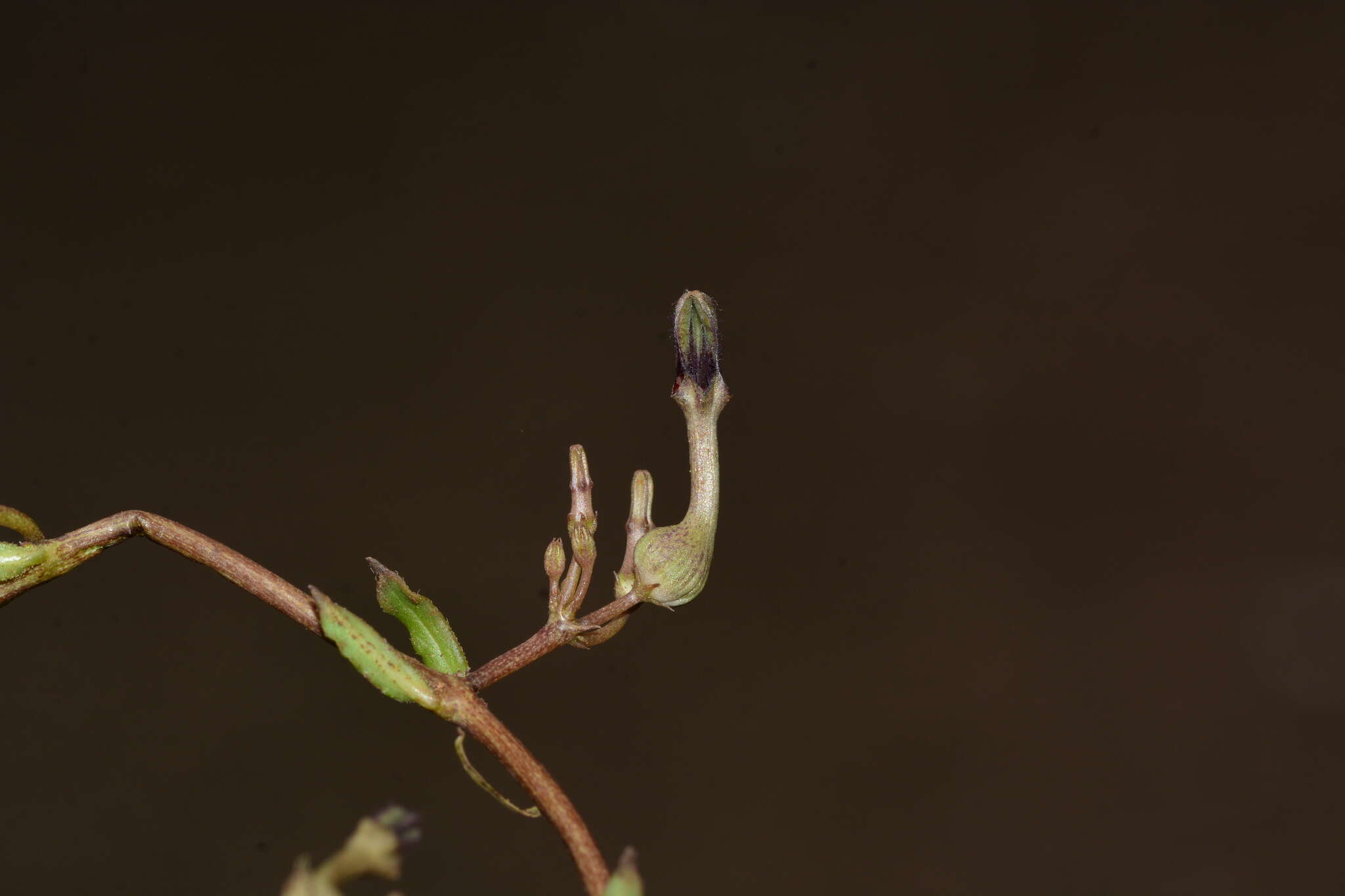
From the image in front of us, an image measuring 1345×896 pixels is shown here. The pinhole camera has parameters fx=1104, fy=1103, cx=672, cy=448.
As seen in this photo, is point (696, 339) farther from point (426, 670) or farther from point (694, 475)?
point (426, 670)

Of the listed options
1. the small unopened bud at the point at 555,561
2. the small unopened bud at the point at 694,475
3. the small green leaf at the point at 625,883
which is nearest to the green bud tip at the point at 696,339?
the small unopened bud at the point at 694,475

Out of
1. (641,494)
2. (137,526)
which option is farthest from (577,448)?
(137,526)

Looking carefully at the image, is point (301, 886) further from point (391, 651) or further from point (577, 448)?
point (577, 448)

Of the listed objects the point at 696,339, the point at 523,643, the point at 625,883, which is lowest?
the point at 625,883

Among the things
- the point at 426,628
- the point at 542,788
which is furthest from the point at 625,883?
the point at 426,628

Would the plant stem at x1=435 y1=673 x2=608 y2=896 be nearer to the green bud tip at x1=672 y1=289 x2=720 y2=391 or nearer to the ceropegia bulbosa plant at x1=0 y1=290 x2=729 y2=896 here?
the ceropegia bulbosa plant at x1=0 y1=290 x2=729 y2=896

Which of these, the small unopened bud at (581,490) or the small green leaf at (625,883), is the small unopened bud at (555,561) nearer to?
the small unopened bud at (581,490)
